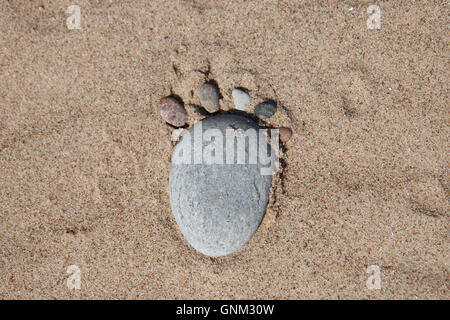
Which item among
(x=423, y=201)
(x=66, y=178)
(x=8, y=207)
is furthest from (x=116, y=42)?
(x=423, y=201)

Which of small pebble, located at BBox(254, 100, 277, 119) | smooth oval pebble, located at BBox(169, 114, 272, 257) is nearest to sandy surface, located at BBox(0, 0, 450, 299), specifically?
small pebble, located at BBox(254, 100, 277, 119)

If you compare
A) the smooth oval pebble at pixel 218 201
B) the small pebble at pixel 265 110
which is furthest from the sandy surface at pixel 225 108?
the smooth oval pebble at pixel 218 201

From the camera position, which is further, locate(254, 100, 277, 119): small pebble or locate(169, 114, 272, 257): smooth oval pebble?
locate(254, 100, 277, 119): small pebble

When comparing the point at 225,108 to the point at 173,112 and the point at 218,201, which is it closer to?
the point at 173,112

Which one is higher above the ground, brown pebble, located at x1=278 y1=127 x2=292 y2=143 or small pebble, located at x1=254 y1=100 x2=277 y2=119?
small pebble, located at x1=254 y1=100 x2=277 y2=119

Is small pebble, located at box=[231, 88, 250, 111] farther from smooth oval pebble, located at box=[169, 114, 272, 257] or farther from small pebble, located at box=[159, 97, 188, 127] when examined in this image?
small pebble, located at box=[159, 97, 188, 127]

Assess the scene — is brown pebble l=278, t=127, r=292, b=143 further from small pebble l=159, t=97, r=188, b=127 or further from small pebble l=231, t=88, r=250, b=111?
small pebble l=159, t=97, r=188, b=127

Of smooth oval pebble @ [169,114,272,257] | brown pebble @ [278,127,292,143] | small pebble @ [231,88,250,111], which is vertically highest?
small pebble @ [231,88,250,111]

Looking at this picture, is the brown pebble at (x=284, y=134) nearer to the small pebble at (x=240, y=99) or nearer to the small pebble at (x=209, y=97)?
the small pebble at (x=240, y=99)
